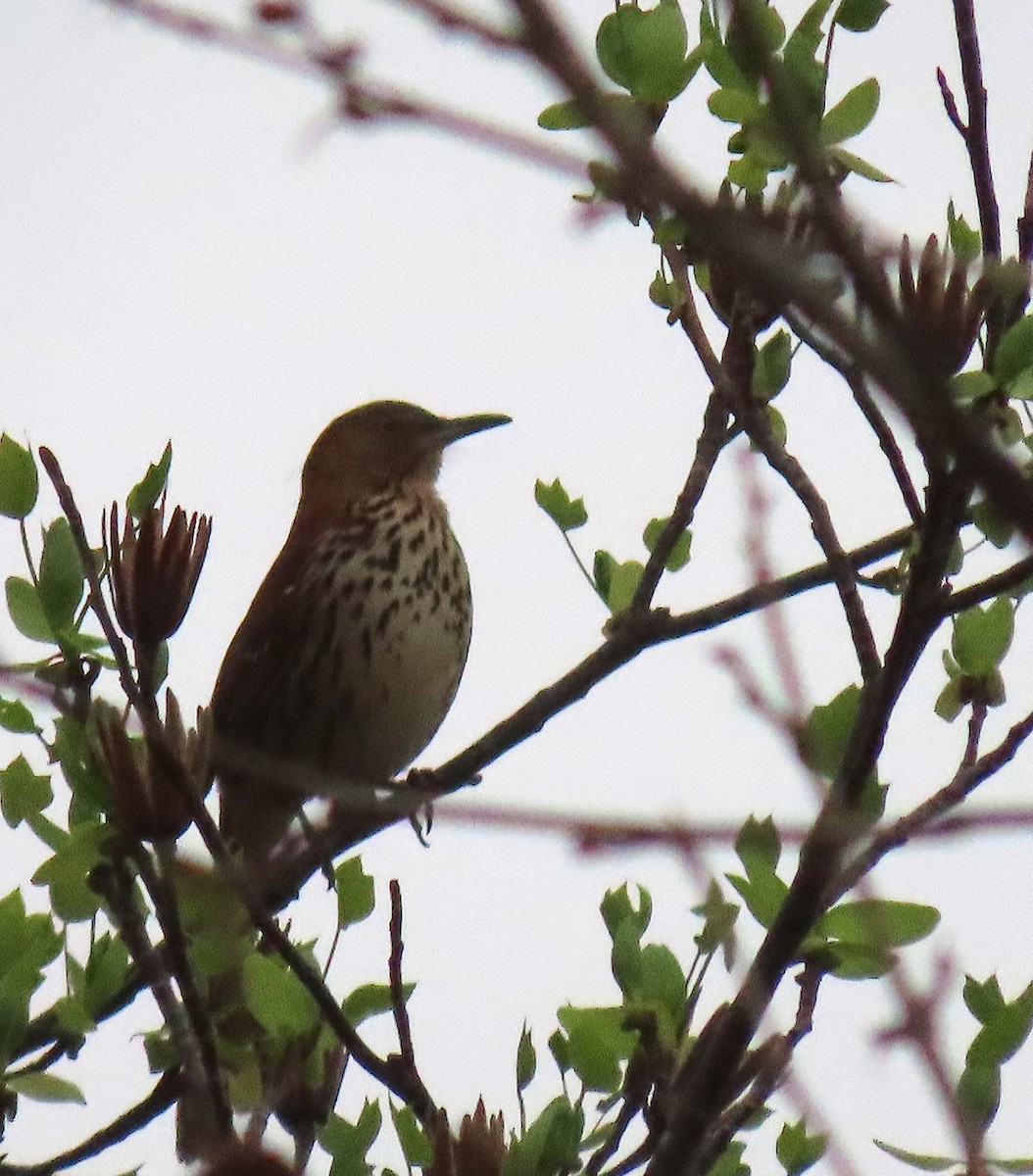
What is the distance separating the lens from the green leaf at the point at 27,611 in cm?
256

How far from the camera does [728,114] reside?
248 centimetres

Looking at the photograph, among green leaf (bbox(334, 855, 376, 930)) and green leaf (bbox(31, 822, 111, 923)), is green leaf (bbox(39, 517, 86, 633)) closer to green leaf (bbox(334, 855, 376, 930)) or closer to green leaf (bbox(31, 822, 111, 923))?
green leaf (bbox(31, 822, 111, 923))

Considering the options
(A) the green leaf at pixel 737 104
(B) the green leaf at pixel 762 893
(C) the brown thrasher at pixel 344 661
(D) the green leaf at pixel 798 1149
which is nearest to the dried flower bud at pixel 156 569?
(B) the green leaf at pixel 762 893

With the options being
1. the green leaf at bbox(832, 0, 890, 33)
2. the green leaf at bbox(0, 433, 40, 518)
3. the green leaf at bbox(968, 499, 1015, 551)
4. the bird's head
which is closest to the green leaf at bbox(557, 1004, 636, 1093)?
the green leaf at bbox(968, 499, 1015, 551)

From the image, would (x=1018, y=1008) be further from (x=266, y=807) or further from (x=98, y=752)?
(x=266, y=807)

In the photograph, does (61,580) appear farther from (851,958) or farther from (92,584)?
(851,958)

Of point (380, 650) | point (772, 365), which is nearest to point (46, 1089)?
point (772, 365)

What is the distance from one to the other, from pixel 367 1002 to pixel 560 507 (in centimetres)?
86

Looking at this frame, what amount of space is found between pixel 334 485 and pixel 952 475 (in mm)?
3519

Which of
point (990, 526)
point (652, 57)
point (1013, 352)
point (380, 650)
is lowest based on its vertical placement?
point (990, 526)

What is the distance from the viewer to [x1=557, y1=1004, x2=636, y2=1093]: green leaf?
2.46 metres

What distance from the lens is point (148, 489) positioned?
8.20ft

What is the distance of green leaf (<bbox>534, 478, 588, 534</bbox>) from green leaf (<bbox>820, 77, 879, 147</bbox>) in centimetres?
85

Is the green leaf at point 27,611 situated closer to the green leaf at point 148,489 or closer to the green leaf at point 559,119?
the green leaf at point 148,489
